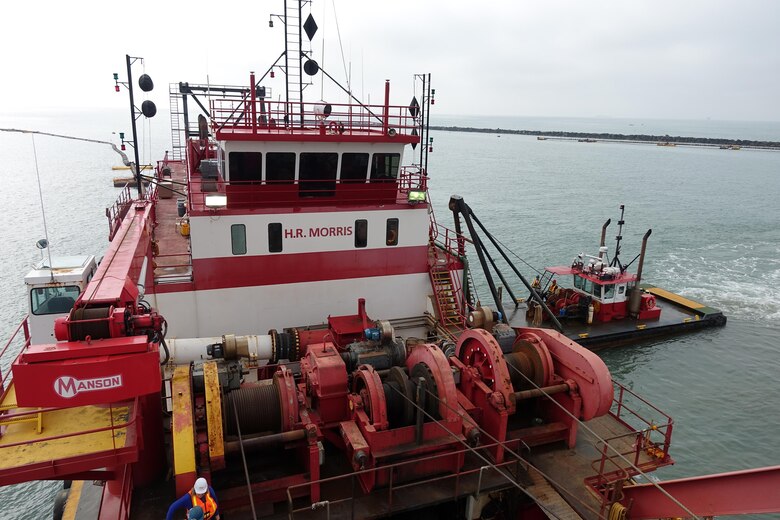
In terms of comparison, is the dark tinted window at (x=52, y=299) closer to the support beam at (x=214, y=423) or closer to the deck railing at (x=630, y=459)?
the support beam at (x=214, y=423)

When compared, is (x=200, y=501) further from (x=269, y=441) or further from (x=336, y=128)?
(x=336, y=128)

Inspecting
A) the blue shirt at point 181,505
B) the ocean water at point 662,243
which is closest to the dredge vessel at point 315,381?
the blue shirt at point 181,505

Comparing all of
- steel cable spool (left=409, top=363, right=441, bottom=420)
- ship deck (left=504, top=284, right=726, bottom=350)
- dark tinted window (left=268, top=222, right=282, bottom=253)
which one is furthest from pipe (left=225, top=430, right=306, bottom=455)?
ship deck (left=504, top=284, right=726, bottom=350)

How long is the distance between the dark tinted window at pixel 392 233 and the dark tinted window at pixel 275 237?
10.7ft

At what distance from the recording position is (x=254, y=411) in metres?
8.86

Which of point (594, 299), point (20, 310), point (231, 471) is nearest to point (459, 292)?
point (231, 471)

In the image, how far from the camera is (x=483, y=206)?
60.8m

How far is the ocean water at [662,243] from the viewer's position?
20578mm

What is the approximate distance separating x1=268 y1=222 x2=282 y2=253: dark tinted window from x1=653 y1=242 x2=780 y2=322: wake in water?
30217 millimetres

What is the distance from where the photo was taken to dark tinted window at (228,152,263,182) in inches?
557

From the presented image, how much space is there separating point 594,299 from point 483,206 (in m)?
34.2

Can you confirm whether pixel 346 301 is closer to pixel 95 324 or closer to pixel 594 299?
pixel 95 324

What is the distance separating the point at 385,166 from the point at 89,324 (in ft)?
33.8

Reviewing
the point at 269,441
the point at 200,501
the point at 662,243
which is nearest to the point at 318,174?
the point at 269,441
